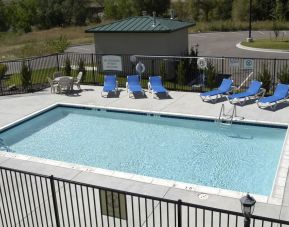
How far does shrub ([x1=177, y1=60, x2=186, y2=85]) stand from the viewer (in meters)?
17.3

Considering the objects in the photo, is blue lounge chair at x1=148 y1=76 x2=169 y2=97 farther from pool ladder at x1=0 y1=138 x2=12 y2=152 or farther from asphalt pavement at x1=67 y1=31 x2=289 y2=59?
asphalt pavement at x1=67 y1=31 x2=289 y2=59

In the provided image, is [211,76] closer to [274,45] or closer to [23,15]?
[274,45]

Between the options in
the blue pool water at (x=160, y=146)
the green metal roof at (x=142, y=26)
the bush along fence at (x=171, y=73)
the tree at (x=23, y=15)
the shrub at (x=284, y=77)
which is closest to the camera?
the blue pool water at (x=160, y=146)

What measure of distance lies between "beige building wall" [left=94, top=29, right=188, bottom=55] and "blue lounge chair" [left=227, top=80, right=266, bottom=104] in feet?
17.5

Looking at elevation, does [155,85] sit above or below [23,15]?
below

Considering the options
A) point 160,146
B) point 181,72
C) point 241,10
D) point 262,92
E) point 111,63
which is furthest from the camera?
point 241,10

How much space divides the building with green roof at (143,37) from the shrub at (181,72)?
1.77 meters

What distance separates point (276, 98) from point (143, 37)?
25.9 feet

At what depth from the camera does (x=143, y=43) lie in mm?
19344

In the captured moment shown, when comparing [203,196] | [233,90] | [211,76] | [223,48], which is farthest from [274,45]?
[203,196]

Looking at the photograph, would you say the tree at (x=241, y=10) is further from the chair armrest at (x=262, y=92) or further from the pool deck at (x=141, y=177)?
the chair armrest at (x=262, y=92)

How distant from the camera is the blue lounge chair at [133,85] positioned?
647 inches

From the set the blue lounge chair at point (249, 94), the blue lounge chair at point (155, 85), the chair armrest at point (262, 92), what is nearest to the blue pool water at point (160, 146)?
the blue lounge chair at point (249, 94)

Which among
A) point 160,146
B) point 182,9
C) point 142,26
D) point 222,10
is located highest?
point 182,9
